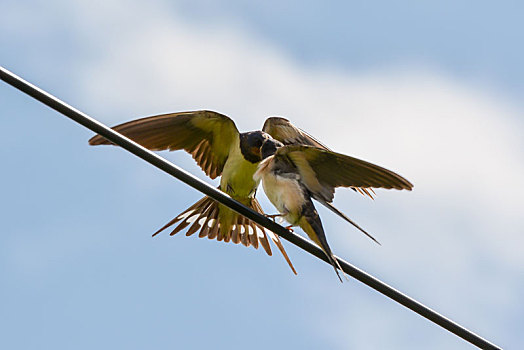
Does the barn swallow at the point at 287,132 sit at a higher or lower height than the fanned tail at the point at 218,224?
higher

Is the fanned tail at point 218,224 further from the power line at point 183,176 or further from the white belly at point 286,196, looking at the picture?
the power line at point 183,176

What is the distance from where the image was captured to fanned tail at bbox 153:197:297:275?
5.91 metres

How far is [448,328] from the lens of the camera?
304cm

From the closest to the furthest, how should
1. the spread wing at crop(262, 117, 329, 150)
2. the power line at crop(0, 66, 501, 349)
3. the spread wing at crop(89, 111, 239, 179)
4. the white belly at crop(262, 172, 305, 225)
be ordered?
the power line at crop(0, 66, 501, 349) < the white belly at crop(262, 172, 305, 225) < the spread wing at crop(89, 111, 239, 179) < the spread wing at crop(262, 117, 329, 150)

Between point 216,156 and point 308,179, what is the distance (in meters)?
2.02

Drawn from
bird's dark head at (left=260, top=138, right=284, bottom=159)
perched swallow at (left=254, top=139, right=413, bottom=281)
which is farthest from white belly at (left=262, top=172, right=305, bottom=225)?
bird's dark head at (left=260, top=138, right=284, bottom=159)

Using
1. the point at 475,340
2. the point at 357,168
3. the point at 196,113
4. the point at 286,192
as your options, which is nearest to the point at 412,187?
the point at 357,168

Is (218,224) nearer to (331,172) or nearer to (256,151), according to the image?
(256,151)

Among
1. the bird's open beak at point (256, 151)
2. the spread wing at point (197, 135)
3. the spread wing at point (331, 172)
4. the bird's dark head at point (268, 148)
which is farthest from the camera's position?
the spread wing at point (197, 135)

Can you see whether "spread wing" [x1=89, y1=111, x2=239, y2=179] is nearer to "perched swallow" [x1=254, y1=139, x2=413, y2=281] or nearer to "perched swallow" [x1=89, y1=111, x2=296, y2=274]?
"perched swallow" [x1=89, y1=111, x2=296, y2=274]

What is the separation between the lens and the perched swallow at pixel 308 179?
13.9 feet

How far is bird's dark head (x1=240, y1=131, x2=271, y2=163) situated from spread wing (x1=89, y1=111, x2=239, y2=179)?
1.13 ft

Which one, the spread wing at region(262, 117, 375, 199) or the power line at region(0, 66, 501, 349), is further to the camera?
the spread wing at region(262, 117, 375, 199)

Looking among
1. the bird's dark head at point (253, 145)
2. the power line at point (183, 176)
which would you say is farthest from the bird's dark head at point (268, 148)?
the power line at point (183, 176)
